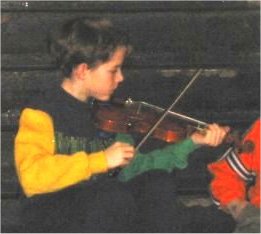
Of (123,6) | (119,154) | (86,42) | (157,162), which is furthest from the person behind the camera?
(123,6)

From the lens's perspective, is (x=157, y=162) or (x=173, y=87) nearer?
(x=157, y=162)

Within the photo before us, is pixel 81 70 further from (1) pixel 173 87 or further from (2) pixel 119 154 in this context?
(1) pixel 173 87

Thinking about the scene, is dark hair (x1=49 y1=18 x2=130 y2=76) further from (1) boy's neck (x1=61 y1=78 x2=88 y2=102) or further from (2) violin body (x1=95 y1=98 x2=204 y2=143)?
(2) violin body (x1=95 y1=98 x2=204 y2=143)

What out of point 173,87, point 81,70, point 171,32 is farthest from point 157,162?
point 171,32

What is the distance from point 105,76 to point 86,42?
15 centimetres

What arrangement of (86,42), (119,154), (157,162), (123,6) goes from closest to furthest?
1. (119,154)
2. (86,42)
3. (157,162)
4. (123,6)

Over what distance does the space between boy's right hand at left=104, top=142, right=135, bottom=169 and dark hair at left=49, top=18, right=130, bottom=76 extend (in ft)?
1.25

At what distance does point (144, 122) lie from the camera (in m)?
3.37

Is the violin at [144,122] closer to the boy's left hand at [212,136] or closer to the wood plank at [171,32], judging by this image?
the boy's left hand at [212,136]

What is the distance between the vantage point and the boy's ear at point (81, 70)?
10.8 feet

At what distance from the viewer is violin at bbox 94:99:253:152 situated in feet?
10.9

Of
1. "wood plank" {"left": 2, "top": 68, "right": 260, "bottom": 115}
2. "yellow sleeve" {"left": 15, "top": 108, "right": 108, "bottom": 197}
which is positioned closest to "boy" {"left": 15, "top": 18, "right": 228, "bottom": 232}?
"yellow sleeve" {"left": 15, "top": 108, "right": 108, "bottom": 197}

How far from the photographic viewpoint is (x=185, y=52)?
4.06 metres

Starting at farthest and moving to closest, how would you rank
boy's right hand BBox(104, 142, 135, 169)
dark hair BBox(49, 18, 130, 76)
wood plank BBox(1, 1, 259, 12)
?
1. wood plank BBox(1, 1, 259, 12)
2. dark hair BBox(49, 18, 130, 76)
3. boy's right hand BBox(104, 142, 135, 169)
